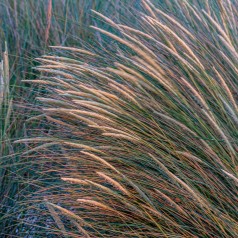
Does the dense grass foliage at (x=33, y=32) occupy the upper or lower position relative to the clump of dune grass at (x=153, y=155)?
lower

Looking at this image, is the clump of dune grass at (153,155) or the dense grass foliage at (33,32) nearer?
the clump of dune grass at (153,155)

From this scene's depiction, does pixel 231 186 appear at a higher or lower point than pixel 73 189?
higher

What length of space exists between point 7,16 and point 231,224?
246 centimetres

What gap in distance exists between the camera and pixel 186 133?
6.57 feet

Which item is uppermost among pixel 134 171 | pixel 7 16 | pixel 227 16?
pixel 227 16

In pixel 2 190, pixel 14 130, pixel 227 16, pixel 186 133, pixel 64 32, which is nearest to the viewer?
pixel 186 133

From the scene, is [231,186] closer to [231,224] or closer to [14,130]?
[231,224]

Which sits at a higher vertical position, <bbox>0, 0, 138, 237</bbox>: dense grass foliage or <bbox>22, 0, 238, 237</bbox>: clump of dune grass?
<bbox>22, 0, 238, 237</bbox>: clump of dune grass

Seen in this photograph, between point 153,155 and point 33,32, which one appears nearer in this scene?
point 153,155

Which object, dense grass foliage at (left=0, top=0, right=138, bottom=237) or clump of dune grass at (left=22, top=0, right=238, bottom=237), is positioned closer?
clump of dune grass at (left=22, top=0, right=238, bottom=237)

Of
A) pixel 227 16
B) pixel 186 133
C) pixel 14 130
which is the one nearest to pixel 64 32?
pixel 14 130

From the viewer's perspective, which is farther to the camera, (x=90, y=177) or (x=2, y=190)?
(x=2, y=190)

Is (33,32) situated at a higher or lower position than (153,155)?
lower

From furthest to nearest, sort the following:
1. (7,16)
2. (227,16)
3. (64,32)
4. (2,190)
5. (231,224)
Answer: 1. (7,16)
2. (64,32)
3. (227,16)
4. (2,190)
5. (231,224)
